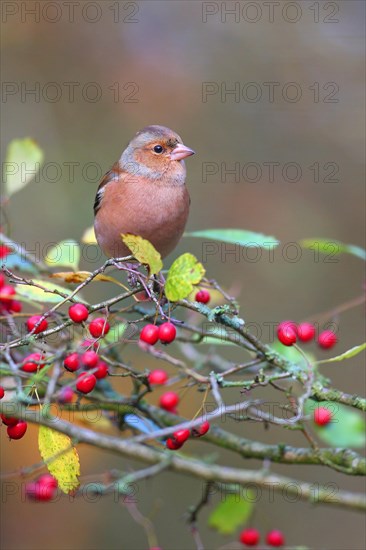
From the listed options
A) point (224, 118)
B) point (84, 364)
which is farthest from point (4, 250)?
point (224, 118)

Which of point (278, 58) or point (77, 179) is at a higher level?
point (278, 58)

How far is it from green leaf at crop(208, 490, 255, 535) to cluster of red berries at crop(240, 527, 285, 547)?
147mm

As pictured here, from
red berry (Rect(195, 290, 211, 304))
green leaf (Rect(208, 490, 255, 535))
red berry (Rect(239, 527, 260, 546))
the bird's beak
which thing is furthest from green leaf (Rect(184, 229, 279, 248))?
red berry (Rect(239, 527, 260, 546))

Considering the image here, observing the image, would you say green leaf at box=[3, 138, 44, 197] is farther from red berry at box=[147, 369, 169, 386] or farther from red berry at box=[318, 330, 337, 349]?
red berry at box=[318, 330, 337, 349]

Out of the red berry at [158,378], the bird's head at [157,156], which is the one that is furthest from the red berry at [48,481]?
the bird's head at [157,156]

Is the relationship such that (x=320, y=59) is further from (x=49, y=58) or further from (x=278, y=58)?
(x=49, y=58)

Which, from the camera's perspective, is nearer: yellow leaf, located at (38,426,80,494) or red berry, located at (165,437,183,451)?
yellow leaf, located at (38,426,80,494)

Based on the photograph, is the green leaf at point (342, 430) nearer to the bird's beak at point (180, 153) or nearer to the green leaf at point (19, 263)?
the green leaf at point (19, 263)

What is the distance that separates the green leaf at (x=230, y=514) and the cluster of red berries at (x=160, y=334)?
0.96 meters

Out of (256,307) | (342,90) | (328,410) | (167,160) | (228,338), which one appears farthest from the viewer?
(342,90)

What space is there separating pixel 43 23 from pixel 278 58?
2.27m

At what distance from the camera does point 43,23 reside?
7.38 meters

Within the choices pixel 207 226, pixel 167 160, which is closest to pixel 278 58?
pixel 207 226

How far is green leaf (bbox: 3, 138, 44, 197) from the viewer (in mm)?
3543
